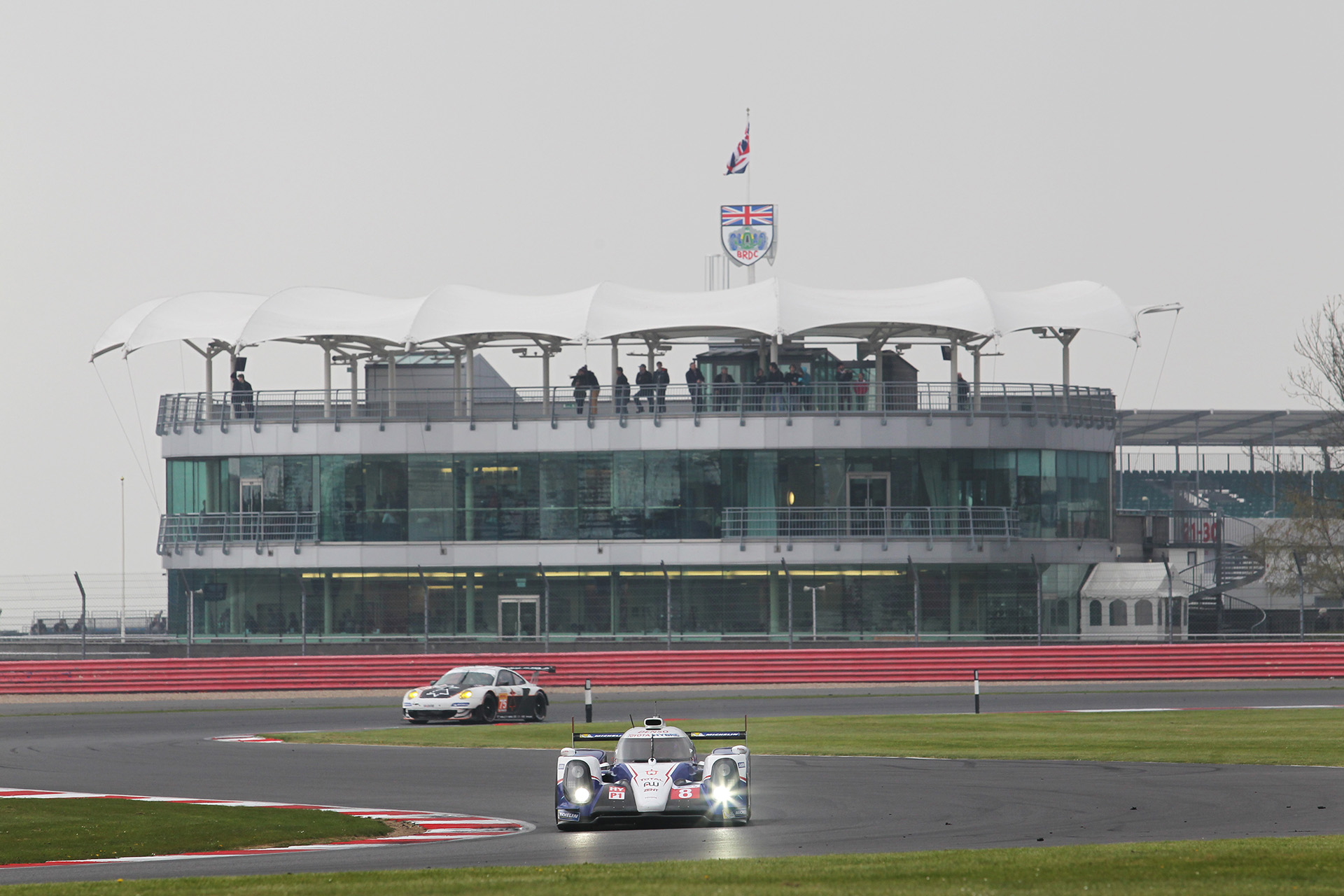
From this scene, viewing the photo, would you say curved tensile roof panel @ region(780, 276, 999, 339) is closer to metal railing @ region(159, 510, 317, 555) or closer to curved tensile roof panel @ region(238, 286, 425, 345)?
curved tensile roof panel @ region(238, 286, 425, 345)

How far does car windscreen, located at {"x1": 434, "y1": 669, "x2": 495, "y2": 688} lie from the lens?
35156mm

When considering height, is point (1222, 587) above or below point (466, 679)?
above

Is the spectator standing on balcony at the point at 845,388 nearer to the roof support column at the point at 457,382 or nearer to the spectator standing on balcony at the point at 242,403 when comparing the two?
the roof support column at the point at 457,382

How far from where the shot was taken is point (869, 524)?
5278cm

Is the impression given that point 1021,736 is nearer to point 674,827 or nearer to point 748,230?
point 674,827

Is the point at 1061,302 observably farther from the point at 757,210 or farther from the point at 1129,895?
the point at 1129,895

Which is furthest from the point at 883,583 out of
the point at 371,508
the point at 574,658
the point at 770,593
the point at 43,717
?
the point at 43,717

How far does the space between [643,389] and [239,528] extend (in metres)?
14.8

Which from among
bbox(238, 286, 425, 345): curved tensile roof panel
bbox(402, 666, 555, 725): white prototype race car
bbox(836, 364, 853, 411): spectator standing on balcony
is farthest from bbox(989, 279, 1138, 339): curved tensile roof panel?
bbox(402, 666, 555, 725): white prototype race car

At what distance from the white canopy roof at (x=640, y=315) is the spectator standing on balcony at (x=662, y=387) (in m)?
1.68

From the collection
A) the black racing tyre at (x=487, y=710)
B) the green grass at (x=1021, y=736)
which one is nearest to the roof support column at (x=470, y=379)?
the black racing tyre at (x=487, y=710)

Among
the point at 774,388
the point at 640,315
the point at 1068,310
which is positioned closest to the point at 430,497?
the point at 640,315

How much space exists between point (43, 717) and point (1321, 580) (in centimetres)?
4025

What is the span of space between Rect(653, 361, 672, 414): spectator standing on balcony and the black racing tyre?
2078 centimetres
